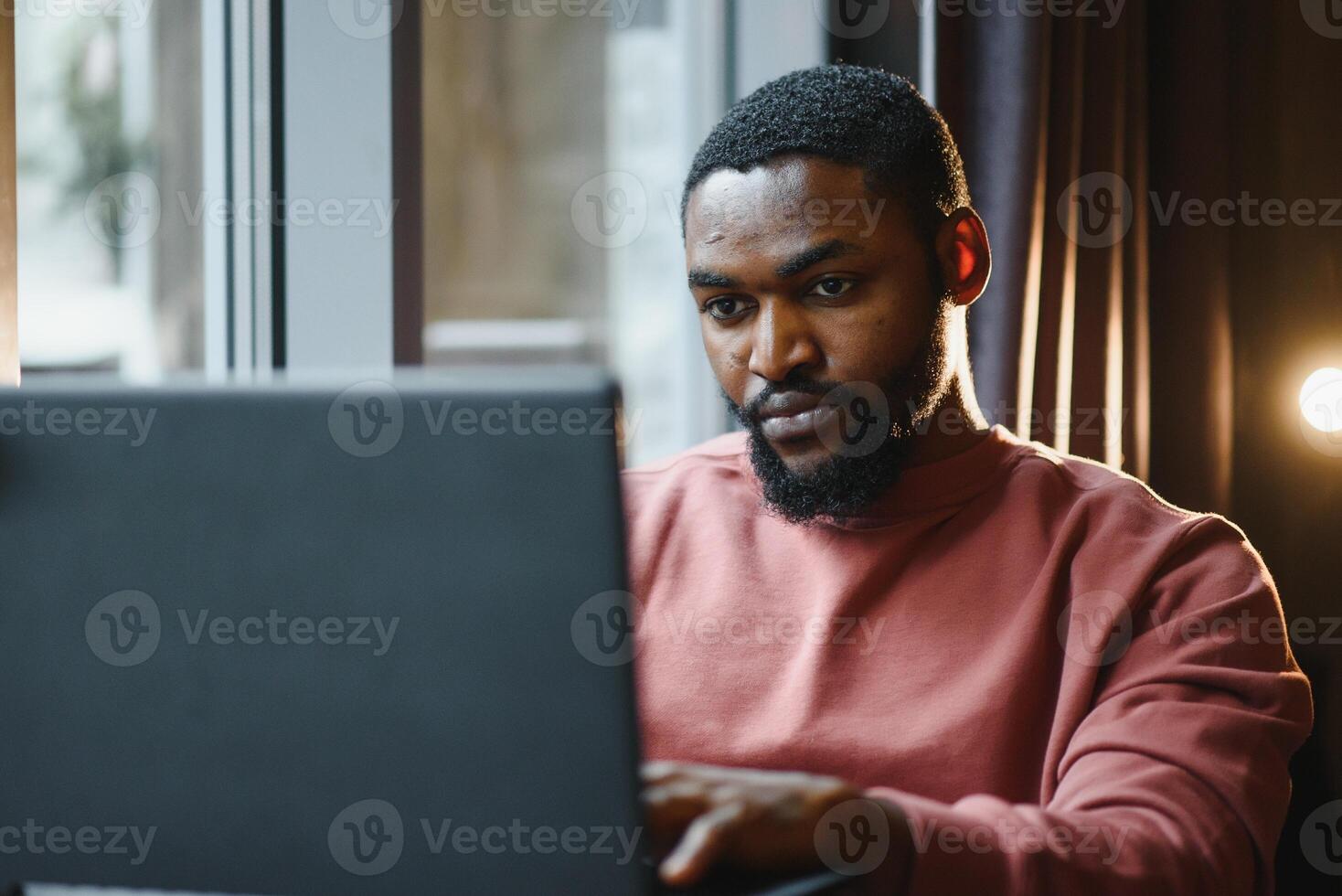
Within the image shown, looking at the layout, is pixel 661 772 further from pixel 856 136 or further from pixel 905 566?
pixel 856 136

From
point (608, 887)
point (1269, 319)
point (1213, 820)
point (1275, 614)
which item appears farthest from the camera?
point (1269, 319)

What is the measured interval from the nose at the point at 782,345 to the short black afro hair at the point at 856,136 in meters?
0.15

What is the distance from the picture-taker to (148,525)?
1.76 ft

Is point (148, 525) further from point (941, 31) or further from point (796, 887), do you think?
point (941, 31)

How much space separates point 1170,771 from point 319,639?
0.65 meters

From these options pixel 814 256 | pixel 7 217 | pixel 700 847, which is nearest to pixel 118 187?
pixel 7 217

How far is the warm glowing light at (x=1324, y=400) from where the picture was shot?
1.75 metres

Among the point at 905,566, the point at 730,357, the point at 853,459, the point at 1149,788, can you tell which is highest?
the point at 730,357

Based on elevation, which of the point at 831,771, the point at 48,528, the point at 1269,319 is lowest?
the point at 831,771

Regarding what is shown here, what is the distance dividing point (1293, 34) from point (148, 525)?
6.14 feet

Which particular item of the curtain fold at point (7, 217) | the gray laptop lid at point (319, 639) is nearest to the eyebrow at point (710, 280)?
the curtain fold at point (7, 217)

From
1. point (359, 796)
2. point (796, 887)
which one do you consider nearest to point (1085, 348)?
point (796, 887)

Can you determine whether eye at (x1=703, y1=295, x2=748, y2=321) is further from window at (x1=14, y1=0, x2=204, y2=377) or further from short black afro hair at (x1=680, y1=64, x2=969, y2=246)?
window at (x1=14, y1=0, x2=204, y2=377)

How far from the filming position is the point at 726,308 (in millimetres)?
1213
